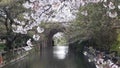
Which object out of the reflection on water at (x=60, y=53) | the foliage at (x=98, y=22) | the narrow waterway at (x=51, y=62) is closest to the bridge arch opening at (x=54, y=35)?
the reflection on water at (x=60, y=53)

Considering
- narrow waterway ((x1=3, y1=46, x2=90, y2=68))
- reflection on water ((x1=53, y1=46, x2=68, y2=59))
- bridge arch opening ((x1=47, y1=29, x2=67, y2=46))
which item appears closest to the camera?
narrow waterway ((x1=3, y1=46, x2=90, y2=68))

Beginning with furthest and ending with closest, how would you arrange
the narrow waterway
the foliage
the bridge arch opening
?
the bridge arch opening
the narrow waterway
the foliage

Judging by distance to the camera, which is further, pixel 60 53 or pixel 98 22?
pixel 60 53

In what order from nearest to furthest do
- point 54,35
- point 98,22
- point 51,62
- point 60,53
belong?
point 98,22
point 51,62
point 60,53
point 54,35

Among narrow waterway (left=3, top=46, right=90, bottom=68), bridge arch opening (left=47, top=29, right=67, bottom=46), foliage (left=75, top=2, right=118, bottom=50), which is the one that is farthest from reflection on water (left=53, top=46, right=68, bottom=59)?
foliage (left=75, top=2, right=118, bottom=50)

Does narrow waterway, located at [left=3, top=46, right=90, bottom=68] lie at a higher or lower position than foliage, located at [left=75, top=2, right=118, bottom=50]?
lower

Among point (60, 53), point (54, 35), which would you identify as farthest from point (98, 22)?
point (54, 35)

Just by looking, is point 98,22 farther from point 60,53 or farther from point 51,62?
point 60,53

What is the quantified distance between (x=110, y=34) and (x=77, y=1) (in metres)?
14.5

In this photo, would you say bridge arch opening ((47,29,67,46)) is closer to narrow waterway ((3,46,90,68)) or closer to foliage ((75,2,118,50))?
narrow waterway ((3,46,90,68))

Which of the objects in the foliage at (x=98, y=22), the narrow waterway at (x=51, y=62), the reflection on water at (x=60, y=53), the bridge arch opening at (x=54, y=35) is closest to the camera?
the foliage at (x=98, y=22)

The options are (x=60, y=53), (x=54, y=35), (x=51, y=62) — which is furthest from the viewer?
(x=54, y=35)

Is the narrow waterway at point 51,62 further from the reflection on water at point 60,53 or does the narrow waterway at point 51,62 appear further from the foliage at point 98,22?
the reflection on water at point 60,53

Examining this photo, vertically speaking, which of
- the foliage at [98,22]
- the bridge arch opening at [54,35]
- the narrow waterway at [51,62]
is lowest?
the bridge arch opening at [54,35]
